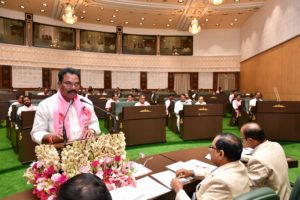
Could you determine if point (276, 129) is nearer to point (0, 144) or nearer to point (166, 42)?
point (0, 144)

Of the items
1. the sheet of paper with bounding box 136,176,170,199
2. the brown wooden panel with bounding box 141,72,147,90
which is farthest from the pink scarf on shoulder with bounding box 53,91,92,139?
the brown wooden panel with bounding box 141,72,147,90

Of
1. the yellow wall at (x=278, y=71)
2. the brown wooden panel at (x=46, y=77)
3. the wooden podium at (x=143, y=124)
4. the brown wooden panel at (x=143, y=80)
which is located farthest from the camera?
the brown wooden panel at (x=143, y=80)

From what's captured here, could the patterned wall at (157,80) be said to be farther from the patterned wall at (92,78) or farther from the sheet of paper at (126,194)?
the sheet of paper at (126,194)

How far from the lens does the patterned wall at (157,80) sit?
18.5 m

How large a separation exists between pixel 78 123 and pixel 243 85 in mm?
16393

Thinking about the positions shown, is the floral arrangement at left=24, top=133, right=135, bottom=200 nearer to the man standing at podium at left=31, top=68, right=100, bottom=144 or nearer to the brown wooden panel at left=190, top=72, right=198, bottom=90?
the man standing at podium at left=31, top=68, right=100, bottom=144

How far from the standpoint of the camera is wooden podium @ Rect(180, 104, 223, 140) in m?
6.54

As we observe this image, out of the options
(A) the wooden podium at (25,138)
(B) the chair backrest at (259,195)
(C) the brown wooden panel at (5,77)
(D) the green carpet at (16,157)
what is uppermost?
(C) the brown wooden panel at (5,77)

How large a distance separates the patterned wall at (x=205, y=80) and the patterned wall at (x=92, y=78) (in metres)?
7.26

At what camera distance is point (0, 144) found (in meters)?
6.25

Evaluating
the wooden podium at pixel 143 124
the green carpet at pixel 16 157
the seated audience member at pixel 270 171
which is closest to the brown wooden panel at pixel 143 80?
the green carpet at pixel 16 157

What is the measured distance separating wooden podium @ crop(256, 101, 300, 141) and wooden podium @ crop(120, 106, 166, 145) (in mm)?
2578

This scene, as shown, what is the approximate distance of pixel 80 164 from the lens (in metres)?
1.40

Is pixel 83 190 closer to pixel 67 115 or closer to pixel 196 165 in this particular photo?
pixel 67 115
